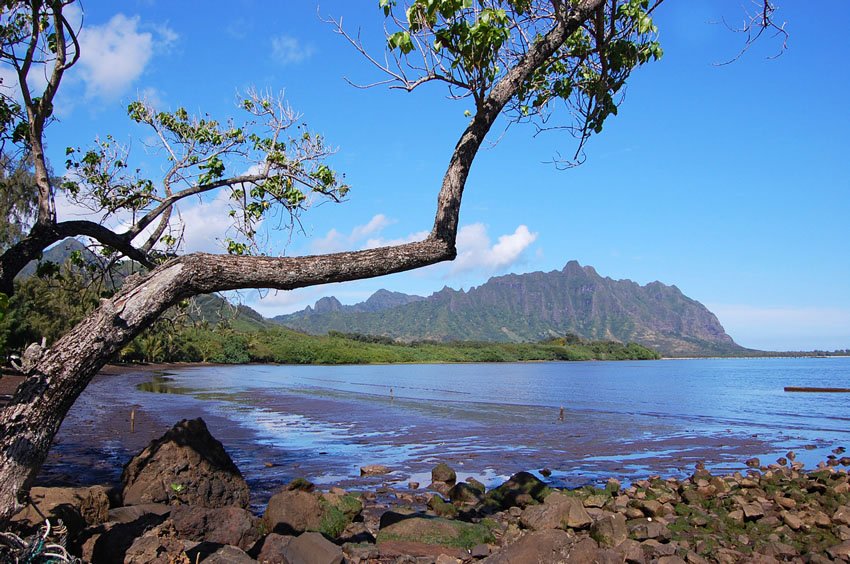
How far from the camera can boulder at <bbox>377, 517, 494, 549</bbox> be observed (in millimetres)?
9578

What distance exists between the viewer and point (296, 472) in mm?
17156

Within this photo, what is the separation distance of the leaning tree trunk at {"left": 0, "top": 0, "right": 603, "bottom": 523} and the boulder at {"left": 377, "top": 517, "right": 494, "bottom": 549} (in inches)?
222

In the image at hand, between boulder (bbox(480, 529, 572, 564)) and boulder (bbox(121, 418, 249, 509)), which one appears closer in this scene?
boulder (bbox(480, 529, 572, 564))

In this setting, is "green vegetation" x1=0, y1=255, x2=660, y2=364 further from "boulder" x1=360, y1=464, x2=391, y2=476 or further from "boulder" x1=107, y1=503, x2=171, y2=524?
"boulder" x1=360, y1=464, x2=391, y2=476

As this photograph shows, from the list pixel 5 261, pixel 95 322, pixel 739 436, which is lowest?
pixel 739 436

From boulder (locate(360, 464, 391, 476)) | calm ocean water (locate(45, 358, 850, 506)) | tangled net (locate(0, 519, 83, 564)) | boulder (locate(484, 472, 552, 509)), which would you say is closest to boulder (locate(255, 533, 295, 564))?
tangled net (locate(0, 519, 83, 564))

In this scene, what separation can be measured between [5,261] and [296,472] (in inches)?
447

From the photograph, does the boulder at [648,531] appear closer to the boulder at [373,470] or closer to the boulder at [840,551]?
the boulder at [840,551]

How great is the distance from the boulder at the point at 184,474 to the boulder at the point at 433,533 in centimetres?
349

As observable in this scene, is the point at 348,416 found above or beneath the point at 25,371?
beneath

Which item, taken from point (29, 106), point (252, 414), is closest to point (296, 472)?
point (29, 106)

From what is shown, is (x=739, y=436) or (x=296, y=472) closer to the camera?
(x=296, y=472)

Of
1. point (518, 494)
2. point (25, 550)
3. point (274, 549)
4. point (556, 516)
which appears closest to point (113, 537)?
point (274, 549)

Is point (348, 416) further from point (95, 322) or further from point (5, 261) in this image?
point (95, 322)
